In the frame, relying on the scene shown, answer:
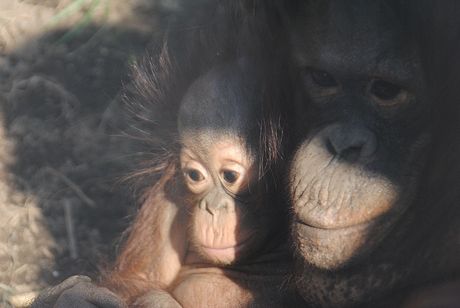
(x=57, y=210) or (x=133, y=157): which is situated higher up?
(x=133, y=157)

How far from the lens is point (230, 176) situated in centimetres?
190

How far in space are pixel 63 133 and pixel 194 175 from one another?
138 cm

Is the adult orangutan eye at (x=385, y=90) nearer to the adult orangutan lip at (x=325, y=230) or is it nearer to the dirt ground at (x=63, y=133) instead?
the adult orangutan lip at (x=325, y=230)

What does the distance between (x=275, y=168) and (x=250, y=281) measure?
1.87ft

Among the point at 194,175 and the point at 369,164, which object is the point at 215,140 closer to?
the point at 194,175

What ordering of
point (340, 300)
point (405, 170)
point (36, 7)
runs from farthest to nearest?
1. point (36, 7)
2. point (340, 300)
3. point (405, 170)

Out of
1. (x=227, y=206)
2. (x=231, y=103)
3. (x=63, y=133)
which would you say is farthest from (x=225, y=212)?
(x=63, y=133)

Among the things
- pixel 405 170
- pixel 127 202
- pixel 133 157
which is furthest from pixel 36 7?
pixel 405 170

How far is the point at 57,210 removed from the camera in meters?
2.89

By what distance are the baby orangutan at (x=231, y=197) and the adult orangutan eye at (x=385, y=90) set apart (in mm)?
560

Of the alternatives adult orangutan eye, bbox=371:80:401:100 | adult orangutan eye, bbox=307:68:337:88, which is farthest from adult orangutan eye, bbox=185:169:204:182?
adult orangutan eye, bbox=371:80:401:100

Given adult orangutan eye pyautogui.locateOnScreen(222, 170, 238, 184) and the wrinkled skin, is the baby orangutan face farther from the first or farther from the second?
the wrinkled skin

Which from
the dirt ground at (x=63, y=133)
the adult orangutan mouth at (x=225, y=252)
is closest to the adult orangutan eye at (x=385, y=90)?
the adult orangutan mouth at (x=225, y=252)

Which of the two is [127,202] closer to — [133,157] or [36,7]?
[133,157]
